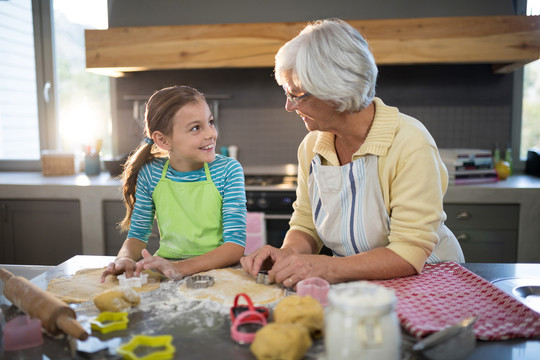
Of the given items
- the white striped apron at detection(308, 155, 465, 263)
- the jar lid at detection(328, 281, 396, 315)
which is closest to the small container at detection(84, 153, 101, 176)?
the white striped apron at detection(308, 155, 465, 263)

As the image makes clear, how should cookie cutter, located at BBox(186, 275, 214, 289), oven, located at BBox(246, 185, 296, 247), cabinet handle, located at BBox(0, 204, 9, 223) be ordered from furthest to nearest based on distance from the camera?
cabinet handle, located at BBox(0, 204, 9, 223) → oven, located at BBox(246, 185, 296, 247) → cookie cutter, located at BBox(186, 275, 214, 289)

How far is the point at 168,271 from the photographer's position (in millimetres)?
1119

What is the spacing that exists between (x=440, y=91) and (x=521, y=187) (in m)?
0.87

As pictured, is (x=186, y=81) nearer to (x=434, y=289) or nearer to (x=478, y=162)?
(x=478, y=162)

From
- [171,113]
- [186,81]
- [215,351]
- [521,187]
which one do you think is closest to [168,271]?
[215,351]

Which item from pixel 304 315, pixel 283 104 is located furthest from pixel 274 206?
pixel 304 315

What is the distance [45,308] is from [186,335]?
0.83ft

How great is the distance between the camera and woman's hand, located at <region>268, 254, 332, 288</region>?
42.0 inches

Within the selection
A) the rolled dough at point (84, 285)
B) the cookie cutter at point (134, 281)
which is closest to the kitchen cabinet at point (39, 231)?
the rolled dough at point (84, 285)

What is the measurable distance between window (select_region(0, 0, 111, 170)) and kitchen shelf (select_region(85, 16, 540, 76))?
64 centimetres

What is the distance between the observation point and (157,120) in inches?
58.1

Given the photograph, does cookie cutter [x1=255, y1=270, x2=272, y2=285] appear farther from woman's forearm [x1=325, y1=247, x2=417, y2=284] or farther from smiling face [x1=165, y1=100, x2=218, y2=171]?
smiling face [x1=165, y1=100, x2=218, y2=171]

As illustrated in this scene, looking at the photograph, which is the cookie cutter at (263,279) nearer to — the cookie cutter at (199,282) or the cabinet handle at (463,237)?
the cookie cutter at (199,282)

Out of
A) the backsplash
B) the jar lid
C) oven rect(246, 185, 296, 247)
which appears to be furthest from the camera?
the backsplash
